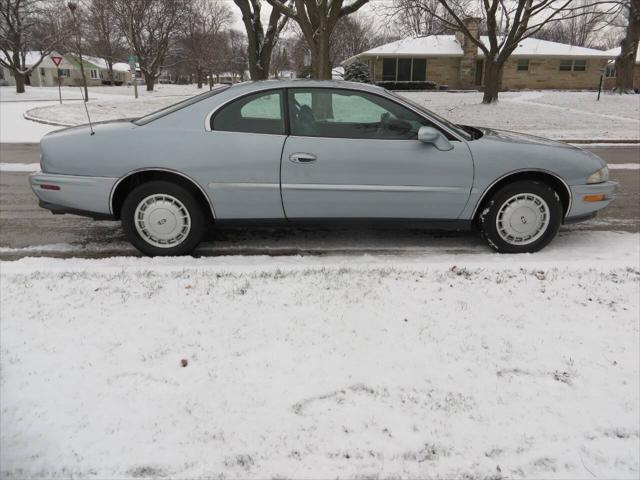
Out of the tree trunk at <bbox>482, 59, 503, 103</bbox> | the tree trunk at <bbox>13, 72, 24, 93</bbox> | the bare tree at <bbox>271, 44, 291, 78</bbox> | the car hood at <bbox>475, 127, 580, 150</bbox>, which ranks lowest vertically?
the car hood at <bbox>475, 127, 580, 150</bbox>

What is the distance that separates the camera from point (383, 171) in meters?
4.36

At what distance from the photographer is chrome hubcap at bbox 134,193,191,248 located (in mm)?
4418

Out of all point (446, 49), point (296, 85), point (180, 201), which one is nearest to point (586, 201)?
point (296, 85)

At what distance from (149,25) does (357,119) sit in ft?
166

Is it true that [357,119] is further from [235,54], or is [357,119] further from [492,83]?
[235,54]

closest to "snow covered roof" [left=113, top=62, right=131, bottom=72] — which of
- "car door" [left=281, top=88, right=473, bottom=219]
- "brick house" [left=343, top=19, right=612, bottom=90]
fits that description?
"brick house" [left=343, top=19, right=612, bottom=90]

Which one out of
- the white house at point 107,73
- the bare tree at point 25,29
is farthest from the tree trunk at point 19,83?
the white house at point 107,73

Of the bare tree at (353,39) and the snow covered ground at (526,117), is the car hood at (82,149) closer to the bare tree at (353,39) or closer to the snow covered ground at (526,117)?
the snow covered ground at (526,117)

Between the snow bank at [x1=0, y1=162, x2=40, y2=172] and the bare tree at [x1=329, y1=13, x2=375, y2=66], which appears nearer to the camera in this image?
the snow bank at [x1=0, y1=162, x2=40, y2=172]

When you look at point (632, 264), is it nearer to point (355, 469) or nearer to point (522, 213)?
point (522, 213)

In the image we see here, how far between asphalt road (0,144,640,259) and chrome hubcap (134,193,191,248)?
0.39m

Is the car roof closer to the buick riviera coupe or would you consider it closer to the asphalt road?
the buick riviera coupe

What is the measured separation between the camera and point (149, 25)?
48.3 metres

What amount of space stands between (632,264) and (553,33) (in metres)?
83.1
